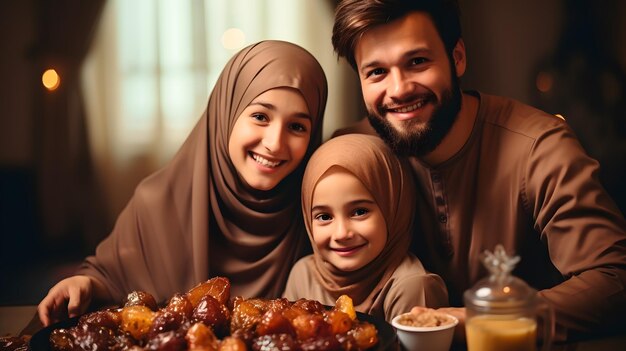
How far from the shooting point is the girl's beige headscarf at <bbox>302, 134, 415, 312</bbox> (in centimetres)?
171

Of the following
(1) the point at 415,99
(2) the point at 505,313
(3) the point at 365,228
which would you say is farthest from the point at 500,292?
(1) the point at 415,99

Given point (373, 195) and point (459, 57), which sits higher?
point (459, 57)

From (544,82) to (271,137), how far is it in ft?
2.82

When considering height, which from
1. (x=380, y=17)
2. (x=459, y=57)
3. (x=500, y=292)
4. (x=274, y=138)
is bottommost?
(x=500, y=292)

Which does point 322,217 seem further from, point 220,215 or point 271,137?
point 220,215

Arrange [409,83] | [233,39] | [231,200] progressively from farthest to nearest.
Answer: [233,39] → [231,200] → [409,83]

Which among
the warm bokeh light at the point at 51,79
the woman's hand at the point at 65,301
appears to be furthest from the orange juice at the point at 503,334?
the warm bokeh light at the point at 51,79

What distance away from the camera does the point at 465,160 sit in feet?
6.07

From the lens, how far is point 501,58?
209cm

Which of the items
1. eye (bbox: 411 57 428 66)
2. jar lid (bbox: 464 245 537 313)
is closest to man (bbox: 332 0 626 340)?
eye (bbox: 411 57 428 66)

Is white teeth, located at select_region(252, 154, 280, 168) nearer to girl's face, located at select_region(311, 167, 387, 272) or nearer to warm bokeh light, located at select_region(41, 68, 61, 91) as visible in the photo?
girl's face, located at select_region(311, 167, 387, 272)

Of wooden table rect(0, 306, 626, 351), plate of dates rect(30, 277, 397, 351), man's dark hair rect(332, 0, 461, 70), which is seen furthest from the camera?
man's dark hair rect(332, 0, 461, 70)

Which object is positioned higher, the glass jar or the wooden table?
the glass jar

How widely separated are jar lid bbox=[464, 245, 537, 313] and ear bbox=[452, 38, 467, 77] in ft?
2.40
